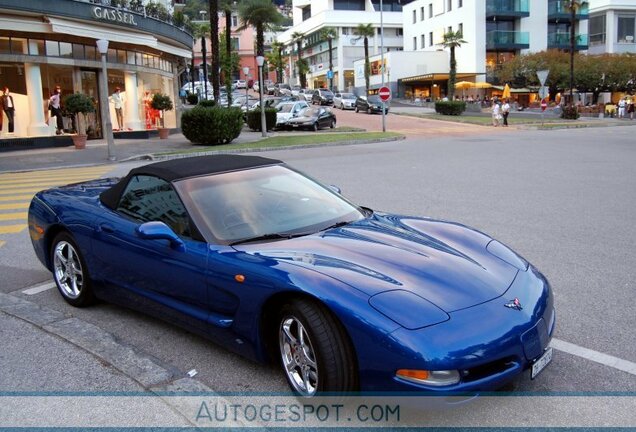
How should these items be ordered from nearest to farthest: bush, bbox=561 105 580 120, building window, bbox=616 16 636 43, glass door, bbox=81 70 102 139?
1. glass door, bbox=81 70 102 139
2. bush, bbox=561 105 580 120
3. building window, bbox=616 16 636 43

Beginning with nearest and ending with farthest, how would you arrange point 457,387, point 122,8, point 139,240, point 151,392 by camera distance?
point 457,387, point 151,392, point 139,240, point 122,8

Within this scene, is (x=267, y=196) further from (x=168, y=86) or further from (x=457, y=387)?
(x=168, y=86)

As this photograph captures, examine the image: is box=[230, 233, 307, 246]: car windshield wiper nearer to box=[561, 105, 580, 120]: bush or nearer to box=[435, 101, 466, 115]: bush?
box=[561, 105, 580, 120]: bush

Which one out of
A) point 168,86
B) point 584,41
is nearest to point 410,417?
point 168,86

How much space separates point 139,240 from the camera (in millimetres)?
4543

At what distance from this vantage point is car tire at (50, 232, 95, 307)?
5281 millimetres

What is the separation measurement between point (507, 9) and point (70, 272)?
66.6 meters

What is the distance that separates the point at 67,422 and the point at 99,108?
28.4 metres

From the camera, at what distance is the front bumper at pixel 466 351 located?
298 cm

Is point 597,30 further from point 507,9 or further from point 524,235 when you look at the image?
point 524,235

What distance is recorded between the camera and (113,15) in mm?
27266

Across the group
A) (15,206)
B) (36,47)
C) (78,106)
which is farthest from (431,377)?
(36,47)

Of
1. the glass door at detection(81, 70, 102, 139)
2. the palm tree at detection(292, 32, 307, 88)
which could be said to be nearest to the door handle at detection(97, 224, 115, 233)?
the glass door at detection(81, 70, 102, 139)

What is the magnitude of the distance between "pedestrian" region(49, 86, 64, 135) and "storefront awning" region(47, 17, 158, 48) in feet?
8.98
